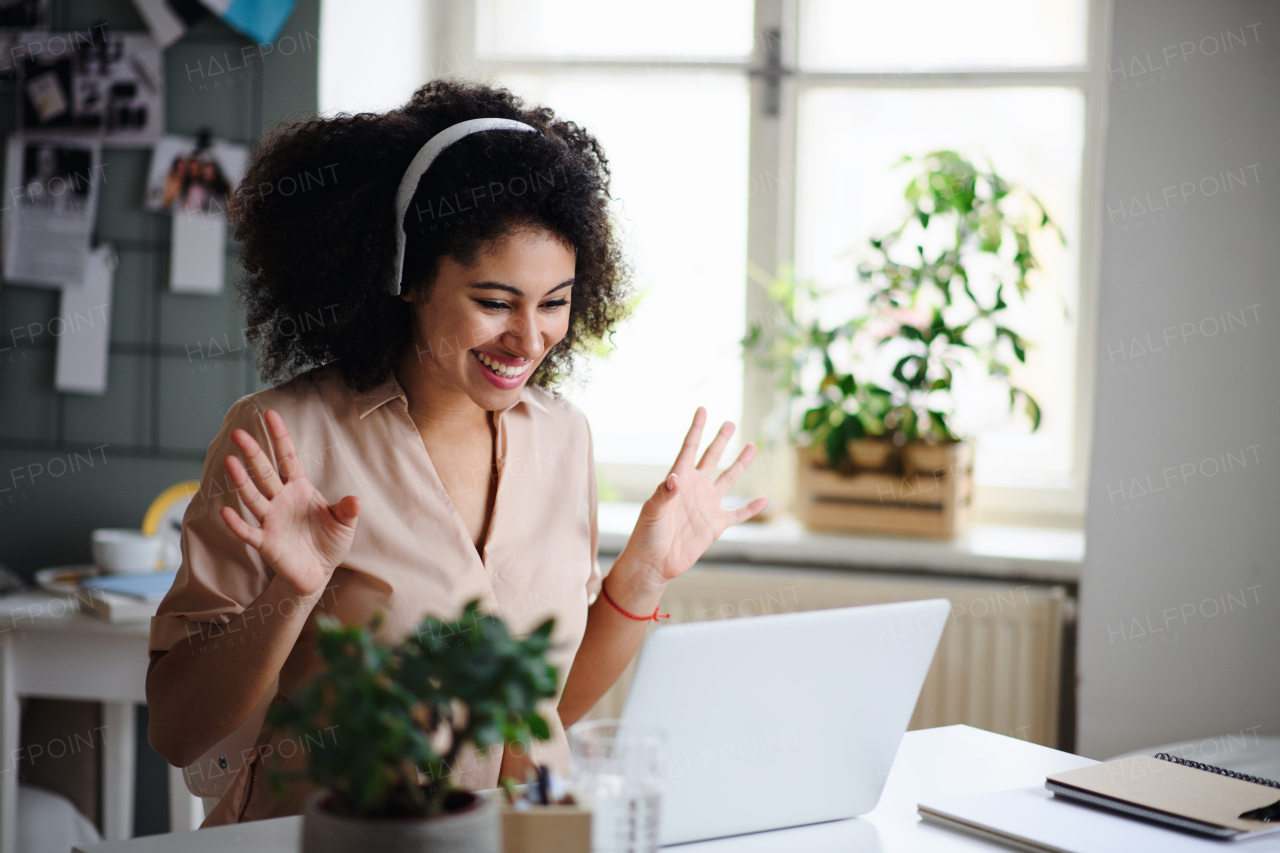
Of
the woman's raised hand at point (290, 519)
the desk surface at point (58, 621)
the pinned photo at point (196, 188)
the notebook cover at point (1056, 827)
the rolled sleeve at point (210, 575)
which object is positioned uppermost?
the pinned photo at point (196, 188)

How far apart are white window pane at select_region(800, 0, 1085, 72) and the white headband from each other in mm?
1510

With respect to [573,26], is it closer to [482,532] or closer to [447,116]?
[447,116]

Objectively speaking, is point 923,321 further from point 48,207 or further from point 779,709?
point 48,207

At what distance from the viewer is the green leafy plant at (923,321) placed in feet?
7.35

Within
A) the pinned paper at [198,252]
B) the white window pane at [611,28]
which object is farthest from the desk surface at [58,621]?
the white window pane at [611,28]

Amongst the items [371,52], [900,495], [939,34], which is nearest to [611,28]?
[371,52]

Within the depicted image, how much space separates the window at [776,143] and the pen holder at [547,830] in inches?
69.3

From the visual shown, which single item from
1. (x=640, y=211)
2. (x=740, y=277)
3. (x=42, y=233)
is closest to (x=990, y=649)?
(x=740, y=277)

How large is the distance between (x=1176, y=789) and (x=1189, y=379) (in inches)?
47.8

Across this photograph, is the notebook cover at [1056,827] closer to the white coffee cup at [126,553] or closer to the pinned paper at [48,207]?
the white coffee cup at [126,553]

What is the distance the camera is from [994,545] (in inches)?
91.5

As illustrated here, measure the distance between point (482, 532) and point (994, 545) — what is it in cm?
136

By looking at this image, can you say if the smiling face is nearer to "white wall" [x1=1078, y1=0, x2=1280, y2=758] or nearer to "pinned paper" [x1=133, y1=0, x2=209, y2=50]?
"white wall" [x1=1078, y1=0, x2=1280, y2=758]

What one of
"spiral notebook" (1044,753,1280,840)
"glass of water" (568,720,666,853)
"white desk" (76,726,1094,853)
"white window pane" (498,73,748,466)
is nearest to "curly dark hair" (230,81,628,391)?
"white desk" (76,726,1094,853)
